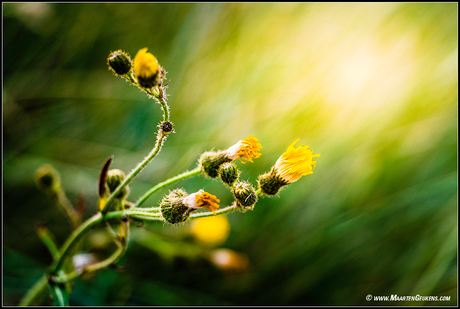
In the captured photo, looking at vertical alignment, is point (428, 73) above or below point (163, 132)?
above

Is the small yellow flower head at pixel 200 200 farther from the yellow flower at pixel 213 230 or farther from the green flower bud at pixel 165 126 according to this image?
the yellow flower at pixel 213 230

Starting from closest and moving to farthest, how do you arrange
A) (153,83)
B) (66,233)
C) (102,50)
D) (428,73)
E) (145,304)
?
(153,83), (145,304), (66,233), (428,73), (102,50)

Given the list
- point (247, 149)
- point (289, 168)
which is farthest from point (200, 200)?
point (289, 168)

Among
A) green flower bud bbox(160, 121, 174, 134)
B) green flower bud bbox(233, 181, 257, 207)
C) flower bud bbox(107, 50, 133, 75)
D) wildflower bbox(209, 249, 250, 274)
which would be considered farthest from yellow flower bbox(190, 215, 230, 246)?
flower bud bbox(107, 50, 133, 75)

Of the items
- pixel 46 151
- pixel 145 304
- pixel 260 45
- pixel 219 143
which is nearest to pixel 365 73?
pixel 260 45

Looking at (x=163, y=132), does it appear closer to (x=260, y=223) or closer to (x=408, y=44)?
(x=260, y=223)

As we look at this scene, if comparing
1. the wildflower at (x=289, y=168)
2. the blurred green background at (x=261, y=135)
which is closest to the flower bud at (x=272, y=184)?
the wildflower at (x=289, y=168)

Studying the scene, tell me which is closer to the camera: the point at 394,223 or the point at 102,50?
the point at 394,223
